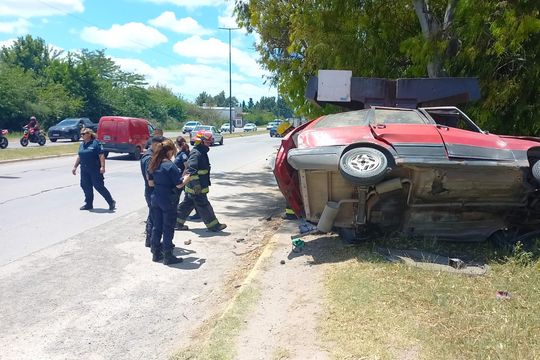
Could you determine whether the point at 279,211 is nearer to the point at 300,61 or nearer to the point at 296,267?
the point at 300,61

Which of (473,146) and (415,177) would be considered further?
(415,177)

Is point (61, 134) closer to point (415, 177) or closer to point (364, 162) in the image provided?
point (364, 162)

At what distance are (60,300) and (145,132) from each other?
16.9 m

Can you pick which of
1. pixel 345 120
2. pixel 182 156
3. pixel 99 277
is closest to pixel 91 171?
pixel 182 156

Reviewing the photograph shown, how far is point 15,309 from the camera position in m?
5.10

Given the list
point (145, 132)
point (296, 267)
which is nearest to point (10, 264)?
point (296, 267)

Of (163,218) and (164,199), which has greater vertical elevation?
(164,199)

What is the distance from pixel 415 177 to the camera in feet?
18.0

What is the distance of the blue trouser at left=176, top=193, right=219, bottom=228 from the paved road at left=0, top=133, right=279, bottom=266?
1481mm

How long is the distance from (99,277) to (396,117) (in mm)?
3968

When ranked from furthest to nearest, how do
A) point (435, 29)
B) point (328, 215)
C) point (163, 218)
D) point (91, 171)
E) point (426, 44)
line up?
point (91, 171) → point (435, 29) → point (426, 44) → point (163, 218) → point (328, 215)

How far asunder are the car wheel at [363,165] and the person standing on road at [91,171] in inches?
251

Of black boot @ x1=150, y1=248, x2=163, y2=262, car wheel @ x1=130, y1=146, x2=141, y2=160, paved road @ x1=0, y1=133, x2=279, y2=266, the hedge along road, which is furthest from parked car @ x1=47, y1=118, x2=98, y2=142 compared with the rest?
black boot @ x1=150, y1=248, x2=163, y2=262

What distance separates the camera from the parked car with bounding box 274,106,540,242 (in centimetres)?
529
